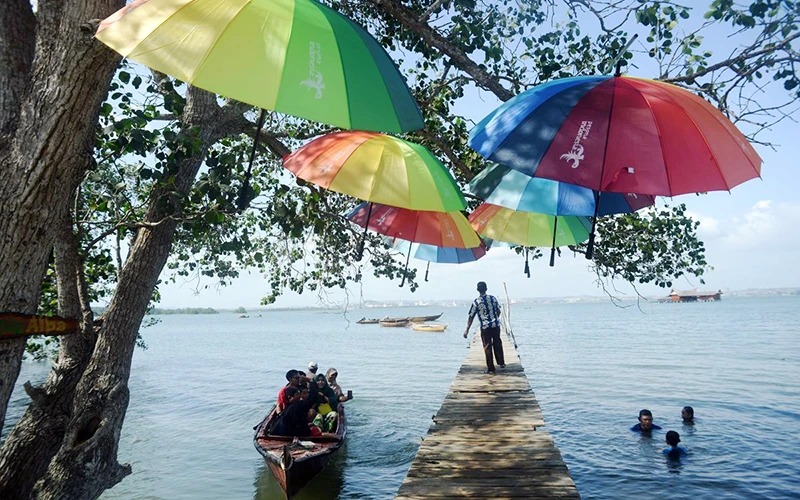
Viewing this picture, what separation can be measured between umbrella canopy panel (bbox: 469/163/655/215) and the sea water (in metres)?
4.08

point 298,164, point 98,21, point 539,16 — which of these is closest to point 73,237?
point 298,164

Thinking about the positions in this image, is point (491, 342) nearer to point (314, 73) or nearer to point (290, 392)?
point (290, 392)

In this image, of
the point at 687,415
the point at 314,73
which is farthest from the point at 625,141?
the point at 687,415

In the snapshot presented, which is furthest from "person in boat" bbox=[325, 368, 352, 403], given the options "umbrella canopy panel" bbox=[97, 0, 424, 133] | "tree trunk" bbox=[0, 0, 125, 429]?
"umbrella canopy panel" bbox=[97, 0, 424, 133]

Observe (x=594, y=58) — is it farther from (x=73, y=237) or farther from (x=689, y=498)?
(x=689, y=498)

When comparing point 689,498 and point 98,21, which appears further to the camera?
point 689,498

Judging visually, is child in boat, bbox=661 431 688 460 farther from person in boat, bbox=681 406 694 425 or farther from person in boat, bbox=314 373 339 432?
person in boat, bbox=314 373 339 432

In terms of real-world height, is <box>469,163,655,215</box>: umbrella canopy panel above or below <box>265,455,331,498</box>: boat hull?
above

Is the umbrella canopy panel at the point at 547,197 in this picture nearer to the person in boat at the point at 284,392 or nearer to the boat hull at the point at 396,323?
the person in boat at the point at 284,392

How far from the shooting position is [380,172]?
5.11m

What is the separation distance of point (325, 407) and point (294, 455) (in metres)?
2.78

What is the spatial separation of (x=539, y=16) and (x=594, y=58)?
992 mm

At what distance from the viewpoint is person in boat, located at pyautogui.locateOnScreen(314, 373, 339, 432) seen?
41.1 ft

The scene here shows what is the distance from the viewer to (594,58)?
7.51 metres
